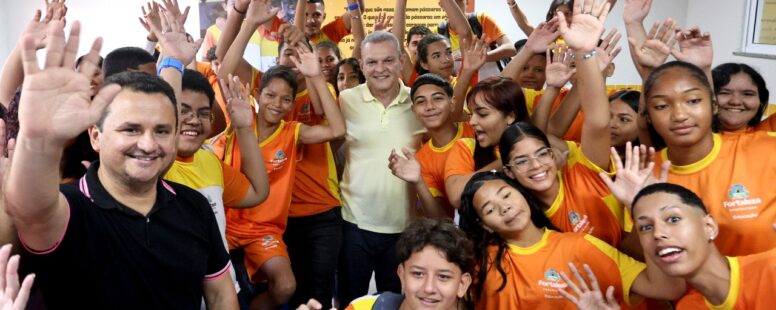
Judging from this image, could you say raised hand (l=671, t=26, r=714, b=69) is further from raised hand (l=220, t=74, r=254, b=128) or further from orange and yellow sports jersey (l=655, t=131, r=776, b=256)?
raised hand (l=220, t=74, r=254, b=128)

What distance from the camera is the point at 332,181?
11.6ft

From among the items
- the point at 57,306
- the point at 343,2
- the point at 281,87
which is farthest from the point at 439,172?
the point at 343,2

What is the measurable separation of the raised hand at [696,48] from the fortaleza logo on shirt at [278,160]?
1873 mm

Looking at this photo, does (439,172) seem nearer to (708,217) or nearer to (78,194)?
(708,217)

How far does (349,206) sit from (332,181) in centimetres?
23

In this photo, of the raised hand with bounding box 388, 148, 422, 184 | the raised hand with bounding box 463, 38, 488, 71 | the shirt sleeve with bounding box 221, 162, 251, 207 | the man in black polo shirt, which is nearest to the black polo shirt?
the man in black polo shirt

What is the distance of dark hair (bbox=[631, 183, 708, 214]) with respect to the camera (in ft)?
6.16

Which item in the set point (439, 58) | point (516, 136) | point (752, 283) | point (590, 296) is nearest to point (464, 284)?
point (590, 296)

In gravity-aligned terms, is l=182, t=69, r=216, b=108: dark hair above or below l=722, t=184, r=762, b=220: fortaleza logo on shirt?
above

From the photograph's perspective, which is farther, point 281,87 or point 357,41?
point 357,41

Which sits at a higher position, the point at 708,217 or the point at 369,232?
the point at 708,217

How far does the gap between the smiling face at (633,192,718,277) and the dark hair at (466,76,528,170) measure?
106cm


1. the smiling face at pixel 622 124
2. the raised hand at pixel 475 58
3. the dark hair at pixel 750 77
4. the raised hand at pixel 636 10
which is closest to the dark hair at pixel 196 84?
the raised hand at pixel 475 58

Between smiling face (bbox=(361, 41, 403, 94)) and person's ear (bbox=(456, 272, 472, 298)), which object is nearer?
person's ear (bbox=(456, 272, 472, 298))
